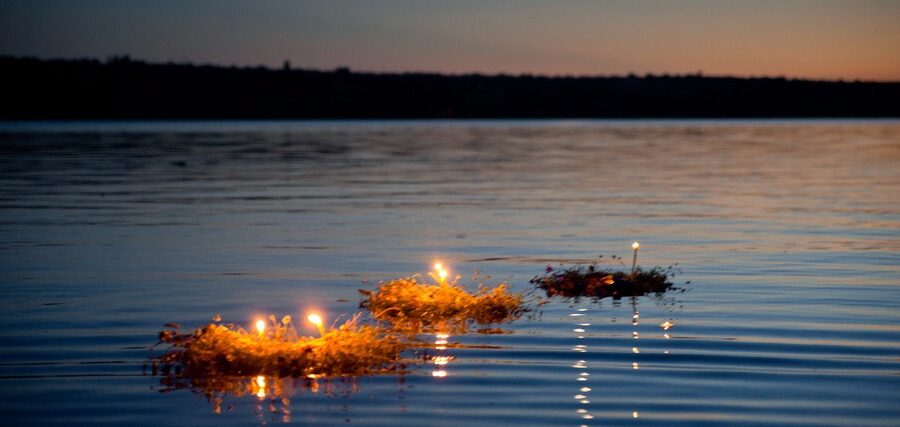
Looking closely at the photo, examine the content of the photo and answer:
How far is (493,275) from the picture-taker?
20.5 m

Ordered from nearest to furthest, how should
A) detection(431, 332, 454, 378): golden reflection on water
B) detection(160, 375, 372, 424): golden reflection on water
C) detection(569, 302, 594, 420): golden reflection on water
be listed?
1. detection(569, 302, 594, 420): golden reflection on water
2. detection(160, 375, 372, 424): golden reflection on water
3. detection(431, 332, 454, 378): golden reflection on water

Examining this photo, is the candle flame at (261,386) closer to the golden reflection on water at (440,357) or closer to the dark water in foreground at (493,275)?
the dark water in foreground at (493,275)

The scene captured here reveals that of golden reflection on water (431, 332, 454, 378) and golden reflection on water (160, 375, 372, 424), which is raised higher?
golden reflection on water (431, 332, 454, 378)

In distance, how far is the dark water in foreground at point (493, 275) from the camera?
11.5m

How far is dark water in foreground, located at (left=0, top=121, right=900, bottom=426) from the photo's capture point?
11461 millimetres

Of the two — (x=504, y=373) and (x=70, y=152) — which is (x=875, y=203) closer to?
(x=504, y=373)

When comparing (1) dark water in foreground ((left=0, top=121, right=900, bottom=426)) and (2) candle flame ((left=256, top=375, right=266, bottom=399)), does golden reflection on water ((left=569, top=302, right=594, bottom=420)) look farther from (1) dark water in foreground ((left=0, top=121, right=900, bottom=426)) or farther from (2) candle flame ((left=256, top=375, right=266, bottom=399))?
(2) candle flame ((left=256, top=375, right=266, bottom=399))

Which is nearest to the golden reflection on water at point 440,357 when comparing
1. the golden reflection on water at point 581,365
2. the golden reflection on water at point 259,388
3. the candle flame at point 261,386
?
the golden reflection on water at point 259,388

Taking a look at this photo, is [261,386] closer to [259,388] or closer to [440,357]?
[259,388]

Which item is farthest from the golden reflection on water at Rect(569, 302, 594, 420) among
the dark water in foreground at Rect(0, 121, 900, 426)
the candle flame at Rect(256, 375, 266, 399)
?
the candle flame at Rect(256, 375, 266, 399)

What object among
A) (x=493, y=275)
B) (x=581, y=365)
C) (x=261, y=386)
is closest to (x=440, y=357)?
(x=581, y=365)

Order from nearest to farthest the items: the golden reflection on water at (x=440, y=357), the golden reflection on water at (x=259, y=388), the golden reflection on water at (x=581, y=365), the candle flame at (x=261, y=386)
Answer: the golden reflection on water at (x=581, y=365) → the golden reflection on water at (x=259, y=388) → the candle flame at (x=261, y=386) → the golden reflection on water at (x=440, y=357)

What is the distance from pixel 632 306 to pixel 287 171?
38.3 metres

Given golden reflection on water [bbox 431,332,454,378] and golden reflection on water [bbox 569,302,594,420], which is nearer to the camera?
golden reflection on water [bbox 569,302,594,420]
